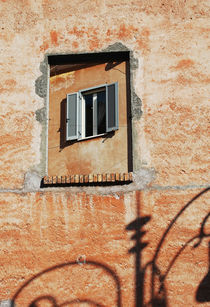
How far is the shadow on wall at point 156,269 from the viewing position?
616cm

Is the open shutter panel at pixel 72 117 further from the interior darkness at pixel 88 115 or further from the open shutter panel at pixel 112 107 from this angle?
the open shutter panel at pixel 112 107

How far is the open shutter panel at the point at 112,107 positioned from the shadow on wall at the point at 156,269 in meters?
1.67

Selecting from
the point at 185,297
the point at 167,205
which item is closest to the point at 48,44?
the point at 167,205

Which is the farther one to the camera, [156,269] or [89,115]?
[89,115]

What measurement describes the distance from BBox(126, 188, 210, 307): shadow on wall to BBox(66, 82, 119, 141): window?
199cm

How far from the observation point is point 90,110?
8.20m

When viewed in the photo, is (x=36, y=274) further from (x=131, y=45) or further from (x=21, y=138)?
(x=131, y=45)

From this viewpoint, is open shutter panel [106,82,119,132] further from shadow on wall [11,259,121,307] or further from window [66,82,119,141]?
shadow on wall [11,259,121,307]

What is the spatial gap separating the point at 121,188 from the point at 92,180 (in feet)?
1.57

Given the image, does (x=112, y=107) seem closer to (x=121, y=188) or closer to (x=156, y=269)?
(x=121, y=188)

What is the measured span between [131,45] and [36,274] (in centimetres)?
419

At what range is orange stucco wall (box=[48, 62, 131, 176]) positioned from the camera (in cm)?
738

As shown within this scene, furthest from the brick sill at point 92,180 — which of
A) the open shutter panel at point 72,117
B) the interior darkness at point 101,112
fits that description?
the interior darkness at point 101,112

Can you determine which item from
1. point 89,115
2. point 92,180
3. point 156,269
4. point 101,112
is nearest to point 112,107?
point 101,112
